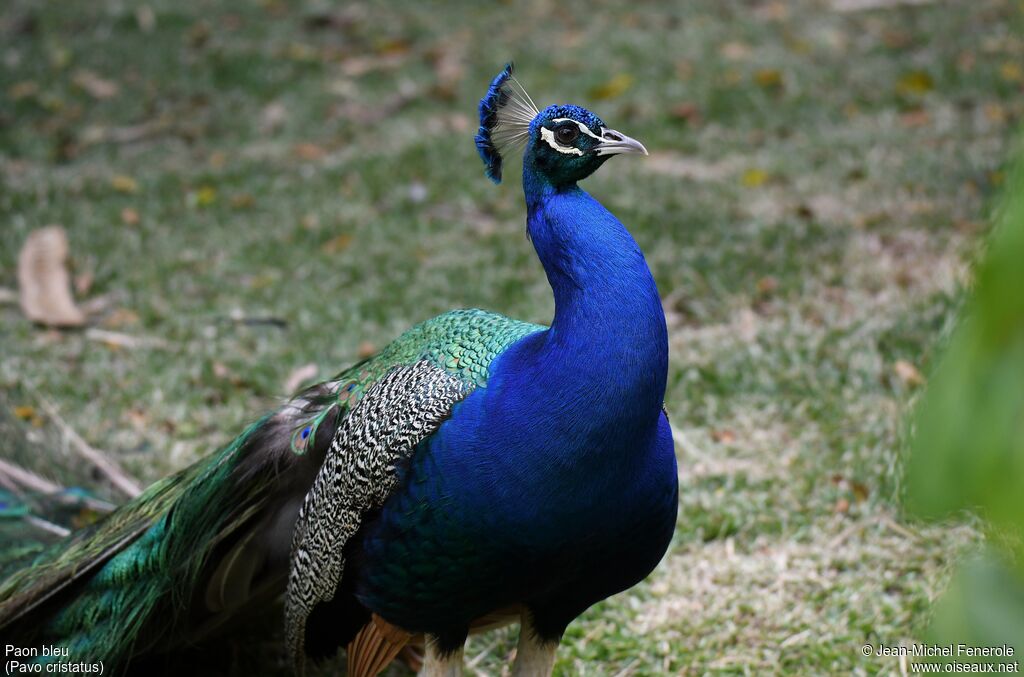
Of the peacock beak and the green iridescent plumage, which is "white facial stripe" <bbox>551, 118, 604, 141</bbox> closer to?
the peacock beak

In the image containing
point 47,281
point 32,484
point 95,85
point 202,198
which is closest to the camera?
point 32,484

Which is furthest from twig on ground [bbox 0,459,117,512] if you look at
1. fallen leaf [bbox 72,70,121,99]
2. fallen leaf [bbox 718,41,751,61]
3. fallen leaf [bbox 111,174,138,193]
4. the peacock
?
fallen leaf [bbox 718,41,751,61]

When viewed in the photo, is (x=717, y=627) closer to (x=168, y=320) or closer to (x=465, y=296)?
(x=465, y=296)

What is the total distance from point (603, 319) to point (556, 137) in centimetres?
39

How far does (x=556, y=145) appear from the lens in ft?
7.08

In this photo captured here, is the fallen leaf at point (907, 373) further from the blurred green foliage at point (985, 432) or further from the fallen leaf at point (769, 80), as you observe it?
the blurred green foliage at point (985, 432)

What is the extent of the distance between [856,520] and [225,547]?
1800 mm

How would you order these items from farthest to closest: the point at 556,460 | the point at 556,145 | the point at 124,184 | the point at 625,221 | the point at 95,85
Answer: the point at 95,85
the point at 124,184
the point at 625,221
the point at 556,145
the point at 556,460

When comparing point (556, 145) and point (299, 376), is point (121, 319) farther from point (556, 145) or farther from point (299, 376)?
point (556, 145)

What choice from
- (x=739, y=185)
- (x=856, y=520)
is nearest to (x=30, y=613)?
(x=856, y=520)

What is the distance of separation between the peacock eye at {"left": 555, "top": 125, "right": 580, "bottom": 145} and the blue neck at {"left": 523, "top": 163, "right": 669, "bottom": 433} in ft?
0.43

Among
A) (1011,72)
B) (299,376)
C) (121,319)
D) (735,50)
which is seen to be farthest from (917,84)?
(121,319)

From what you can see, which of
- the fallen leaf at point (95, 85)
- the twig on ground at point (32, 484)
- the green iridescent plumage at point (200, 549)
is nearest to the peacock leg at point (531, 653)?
the green iridescent plumage at point (200, 549)

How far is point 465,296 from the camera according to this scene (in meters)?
4.70
